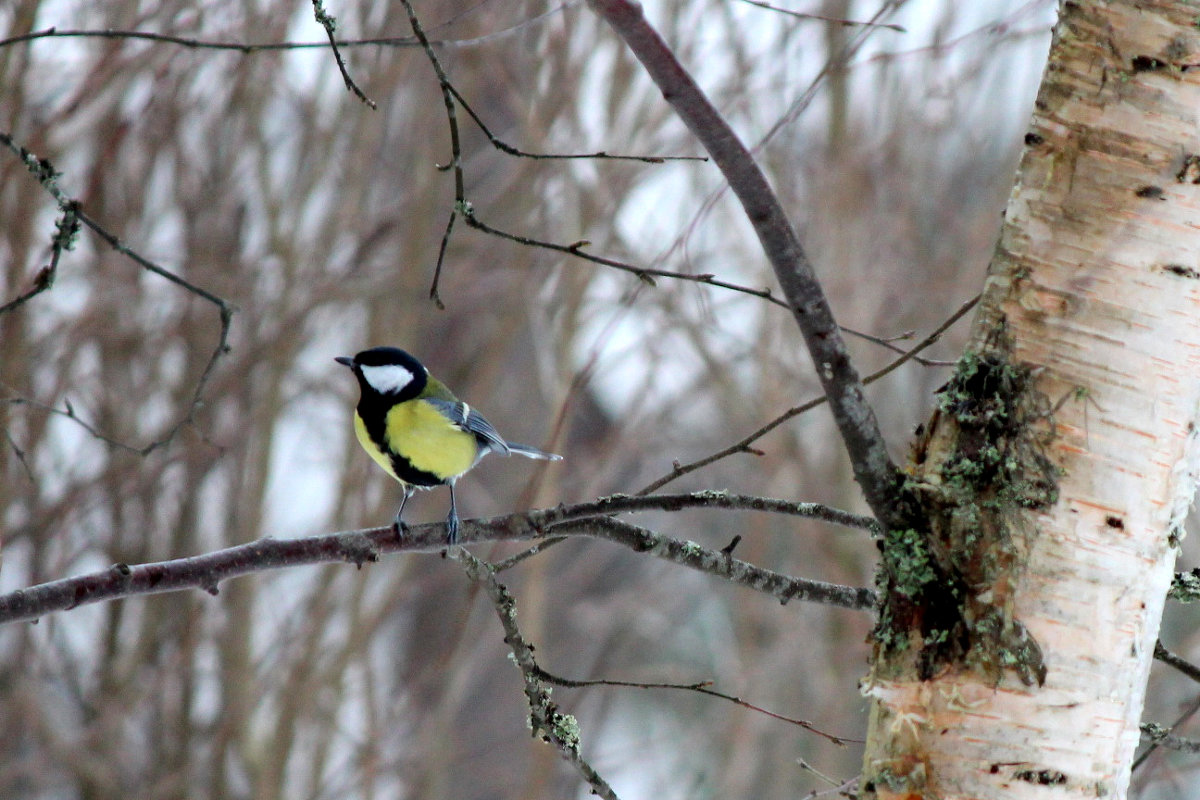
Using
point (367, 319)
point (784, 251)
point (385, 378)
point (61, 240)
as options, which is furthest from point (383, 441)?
point (367, 319)

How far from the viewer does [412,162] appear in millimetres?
5098

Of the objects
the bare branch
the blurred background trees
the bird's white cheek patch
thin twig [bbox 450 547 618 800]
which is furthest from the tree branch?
the blurred background trees

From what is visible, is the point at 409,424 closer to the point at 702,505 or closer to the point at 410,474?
the point at 410,474

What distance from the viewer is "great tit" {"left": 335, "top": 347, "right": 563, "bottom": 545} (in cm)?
253

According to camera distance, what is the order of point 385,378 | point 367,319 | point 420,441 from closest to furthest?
1. point 420,441
2. point 385,378
3. point 367,319

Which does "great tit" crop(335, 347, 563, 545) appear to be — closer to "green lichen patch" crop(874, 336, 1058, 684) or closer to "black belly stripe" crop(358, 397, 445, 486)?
"black belly stripe" crop(358, 397, 445, 486)

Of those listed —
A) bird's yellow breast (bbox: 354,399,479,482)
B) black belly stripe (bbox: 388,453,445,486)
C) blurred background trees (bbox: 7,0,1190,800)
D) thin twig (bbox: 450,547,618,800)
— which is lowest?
thin twig (bbox: 450,547,618,800)

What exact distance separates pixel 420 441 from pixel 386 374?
221mm

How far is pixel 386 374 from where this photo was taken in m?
2.62

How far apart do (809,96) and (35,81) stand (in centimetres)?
362

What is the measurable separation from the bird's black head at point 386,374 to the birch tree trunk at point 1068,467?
1.54m

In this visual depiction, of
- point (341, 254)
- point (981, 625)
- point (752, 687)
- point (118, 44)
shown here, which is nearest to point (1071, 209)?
point (981, 625)

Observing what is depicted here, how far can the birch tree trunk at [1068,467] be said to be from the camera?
1.28 meters

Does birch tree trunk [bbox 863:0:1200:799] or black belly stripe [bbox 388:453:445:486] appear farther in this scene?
black belly stripe [bbox 388:453:445:486]
